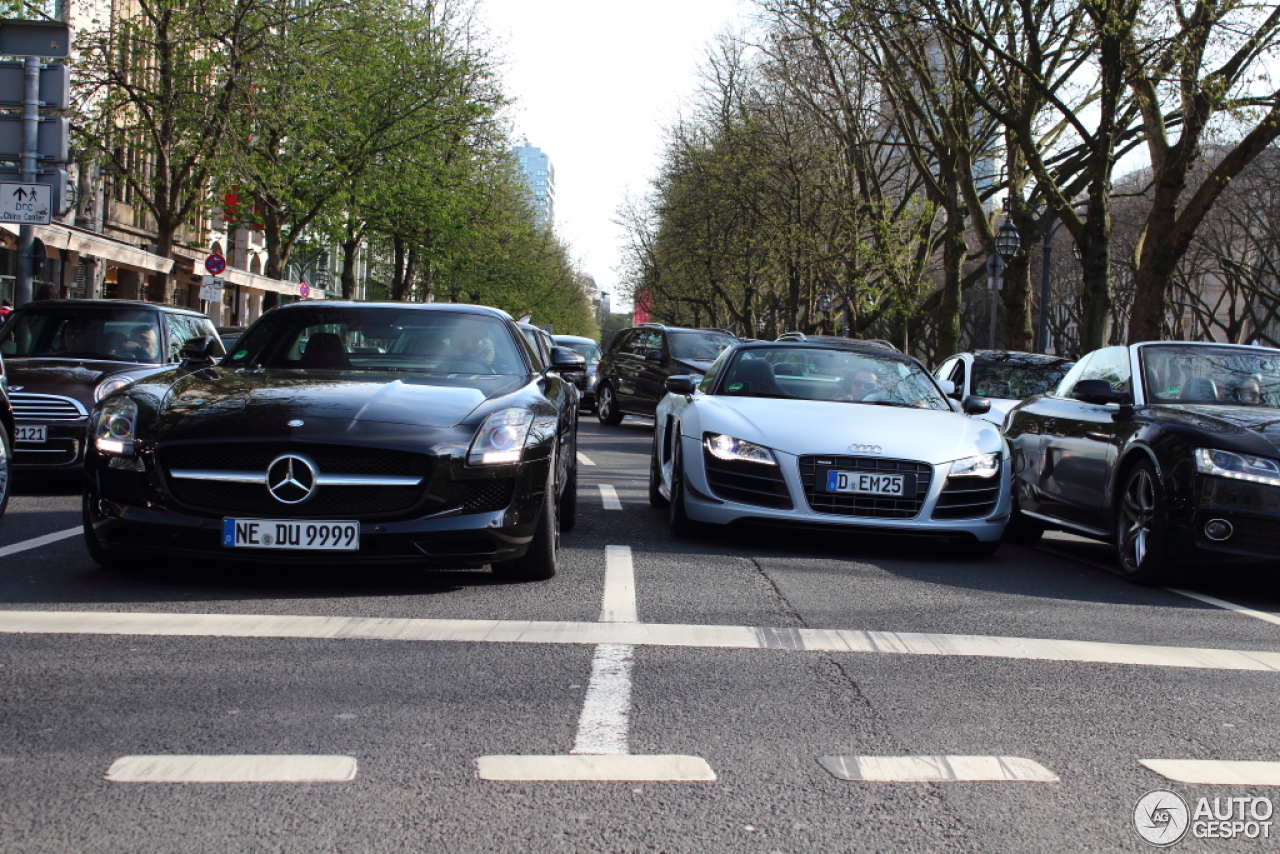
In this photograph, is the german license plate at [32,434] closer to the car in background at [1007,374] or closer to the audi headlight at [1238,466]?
the audi headlight at [1238,466]

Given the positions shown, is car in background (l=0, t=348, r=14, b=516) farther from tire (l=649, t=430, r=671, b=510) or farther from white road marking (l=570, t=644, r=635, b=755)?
white road marking (l=570, t=644, r=635, b=755)

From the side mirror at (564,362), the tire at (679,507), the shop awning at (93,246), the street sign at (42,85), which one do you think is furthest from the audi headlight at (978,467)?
the shop awning at (93,246)

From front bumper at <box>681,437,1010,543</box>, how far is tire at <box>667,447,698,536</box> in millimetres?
175

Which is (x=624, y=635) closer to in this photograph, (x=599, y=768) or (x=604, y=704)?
(x=604, y=704)

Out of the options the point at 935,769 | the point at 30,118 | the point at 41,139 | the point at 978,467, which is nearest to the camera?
the point at 935,769

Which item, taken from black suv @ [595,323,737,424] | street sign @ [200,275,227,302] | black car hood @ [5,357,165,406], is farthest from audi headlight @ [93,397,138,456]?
street sign @ [200,275,227,302]

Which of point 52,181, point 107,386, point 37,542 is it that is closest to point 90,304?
point 107,386

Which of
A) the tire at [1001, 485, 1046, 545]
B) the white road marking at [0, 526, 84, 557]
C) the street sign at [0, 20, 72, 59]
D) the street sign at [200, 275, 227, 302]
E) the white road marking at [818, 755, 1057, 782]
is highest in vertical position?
the street sign at [0, 20, 72, 59]

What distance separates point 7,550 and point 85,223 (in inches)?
1351

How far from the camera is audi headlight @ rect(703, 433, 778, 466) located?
328 inches

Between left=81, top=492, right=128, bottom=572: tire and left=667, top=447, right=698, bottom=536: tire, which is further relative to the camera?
left=667, top=447, right=698, bottom=536: tire

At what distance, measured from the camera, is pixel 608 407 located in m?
→ 25.1

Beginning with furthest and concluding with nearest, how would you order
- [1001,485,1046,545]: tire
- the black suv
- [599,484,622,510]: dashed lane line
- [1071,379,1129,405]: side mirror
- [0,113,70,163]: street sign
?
1. the black suv
2. [0,113,70,163]: street sign
3. [599,484,622,510]: dashed lane line
4. [1001,485,1046,545]: tire
5. [1071,379,1129,405]: side mirror

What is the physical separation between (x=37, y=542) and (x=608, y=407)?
17.7m
